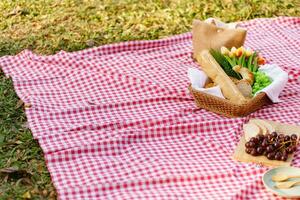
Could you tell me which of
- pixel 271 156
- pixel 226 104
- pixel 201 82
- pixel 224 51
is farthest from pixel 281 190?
pixel 224 51

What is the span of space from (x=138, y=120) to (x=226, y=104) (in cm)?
65

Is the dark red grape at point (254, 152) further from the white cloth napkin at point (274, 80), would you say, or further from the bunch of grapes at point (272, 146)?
the white cloth napkin at point (274, 80)

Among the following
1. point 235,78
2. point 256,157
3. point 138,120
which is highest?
point 235,78

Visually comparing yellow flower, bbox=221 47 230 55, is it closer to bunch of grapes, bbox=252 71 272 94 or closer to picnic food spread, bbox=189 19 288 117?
picnic food spread, bbox=189 19 288 117

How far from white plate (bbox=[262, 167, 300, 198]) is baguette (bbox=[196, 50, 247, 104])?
2.69 feet

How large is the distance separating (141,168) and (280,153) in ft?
2.97

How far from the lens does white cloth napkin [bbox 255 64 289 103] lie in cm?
517

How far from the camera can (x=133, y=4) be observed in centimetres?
755

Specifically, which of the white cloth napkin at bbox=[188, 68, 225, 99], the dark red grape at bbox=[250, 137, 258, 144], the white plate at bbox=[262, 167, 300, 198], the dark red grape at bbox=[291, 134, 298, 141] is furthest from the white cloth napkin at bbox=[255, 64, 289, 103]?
the white plate at bbox=[262, 167, 300, 198]

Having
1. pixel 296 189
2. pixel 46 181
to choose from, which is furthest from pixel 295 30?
pixel 46 181

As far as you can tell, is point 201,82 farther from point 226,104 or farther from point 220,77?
point 226,104

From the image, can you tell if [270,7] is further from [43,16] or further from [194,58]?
[43,16]

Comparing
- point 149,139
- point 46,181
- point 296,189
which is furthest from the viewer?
point 149,139

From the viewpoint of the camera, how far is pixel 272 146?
14.7 feet
